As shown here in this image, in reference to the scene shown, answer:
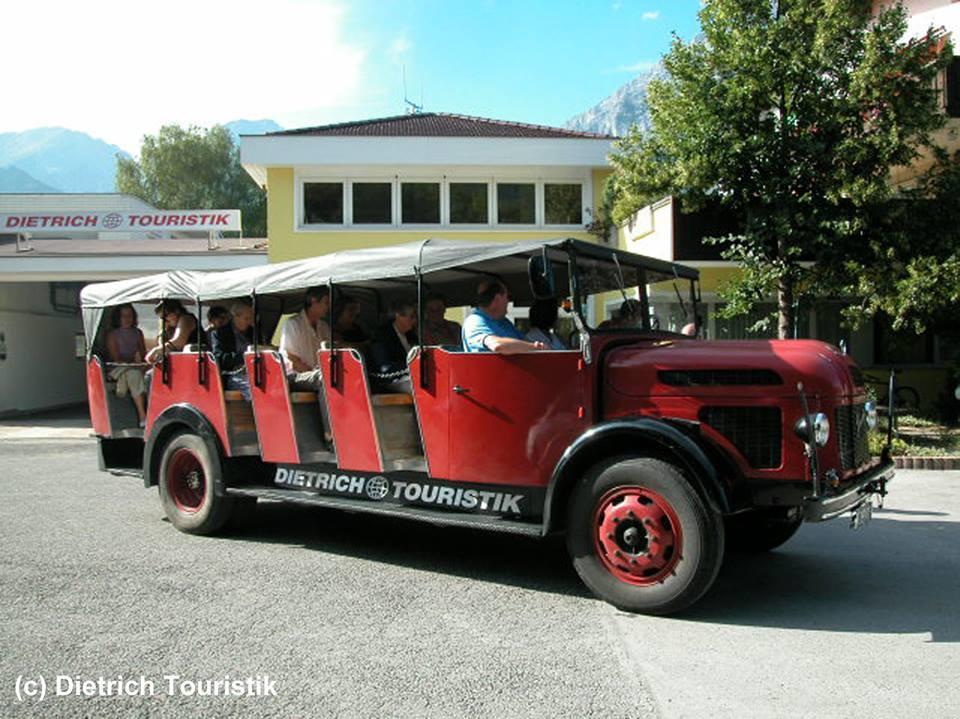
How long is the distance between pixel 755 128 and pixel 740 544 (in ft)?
27.7

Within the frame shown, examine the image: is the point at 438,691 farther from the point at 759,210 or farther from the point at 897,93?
the point at 897,93

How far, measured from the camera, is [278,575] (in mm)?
5656

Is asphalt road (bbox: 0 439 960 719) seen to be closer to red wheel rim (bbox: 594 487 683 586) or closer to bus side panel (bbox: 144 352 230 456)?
red wheel rim (bbox: 594 487 683 586)

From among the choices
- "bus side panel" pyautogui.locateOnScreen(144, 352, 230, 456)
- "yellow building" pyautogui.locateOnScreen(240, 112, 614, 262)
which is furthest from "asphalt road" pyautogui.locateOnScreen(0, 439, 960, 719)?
"yellow building" pyautogui.locateOnScreen(240, 112, 614, 262)

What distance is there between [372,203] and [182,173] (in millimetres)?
37829

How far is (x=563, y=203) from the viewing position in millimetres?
18719

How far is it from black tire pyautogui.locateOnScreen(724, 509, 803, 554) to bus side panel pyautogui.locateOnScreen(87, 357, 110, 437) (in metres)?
5.74

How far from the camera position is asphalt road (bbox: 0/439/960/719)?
3.61 meters

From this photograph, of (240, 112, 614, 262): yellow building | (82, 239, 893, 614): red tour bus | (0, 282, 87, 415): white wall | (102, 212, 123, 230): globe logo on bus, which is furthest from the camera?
(0, 282, 87, 415): white wall

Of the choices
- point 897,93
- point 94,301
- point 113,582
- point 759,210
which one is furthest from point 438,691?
point 897,93

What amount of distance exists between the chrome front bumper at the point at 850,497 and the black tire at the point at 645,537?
49cm

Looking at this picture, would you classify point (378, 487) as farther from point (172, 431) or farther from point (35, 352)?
point (35, 352)

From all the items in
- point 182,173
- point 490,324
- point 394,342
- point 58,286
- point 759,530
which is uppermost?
point 182,173

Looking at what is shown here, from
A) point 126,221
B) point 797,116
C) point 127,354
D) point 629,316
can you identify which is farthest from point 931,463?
point 126,221
